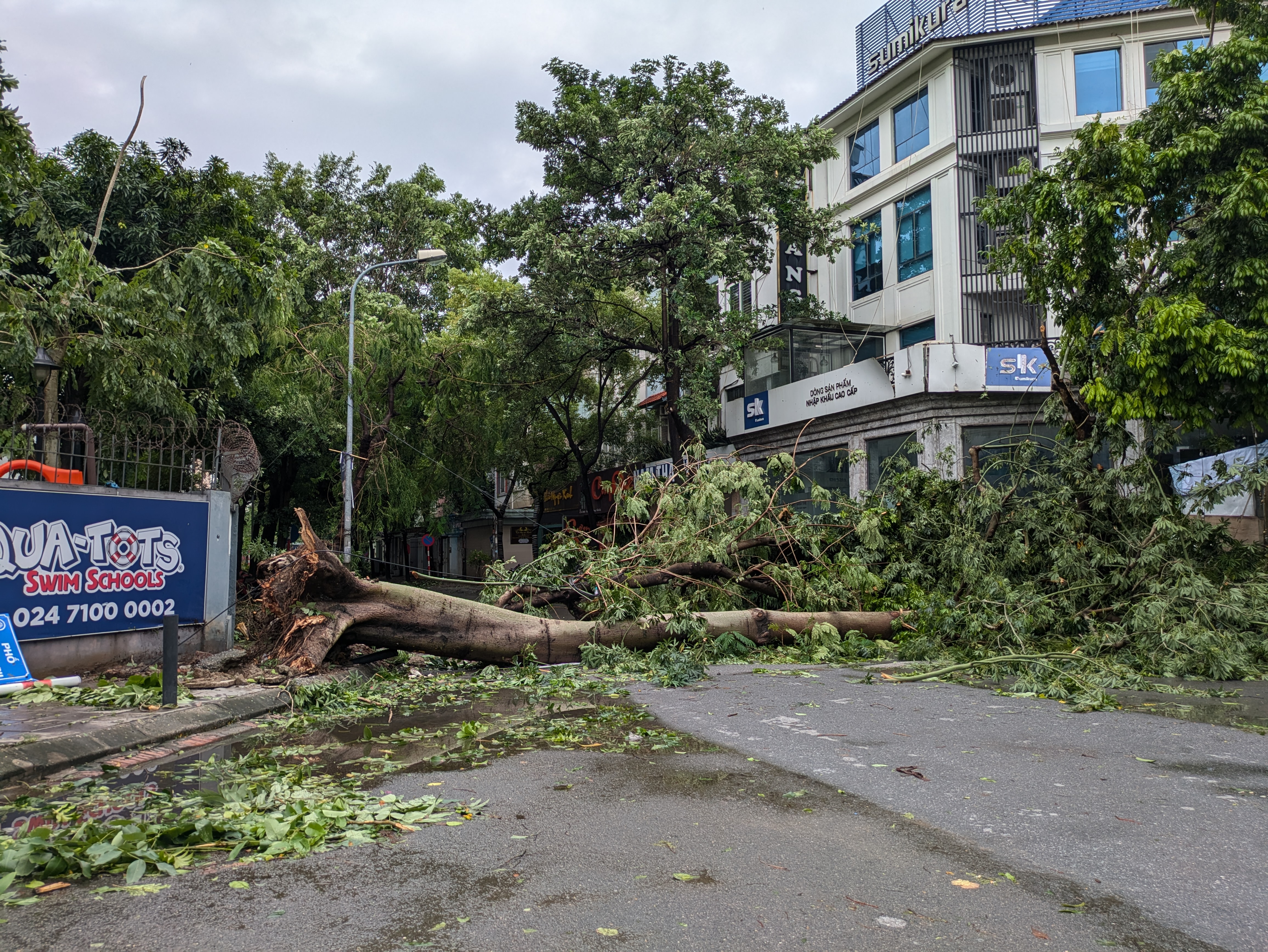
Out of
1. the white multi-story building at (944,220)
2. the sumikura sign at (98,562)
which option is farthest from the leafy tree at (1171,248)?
the sumikura sign at (98,562)

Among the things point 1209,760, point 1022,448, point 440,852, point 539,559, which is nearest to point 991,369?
point 1022,448

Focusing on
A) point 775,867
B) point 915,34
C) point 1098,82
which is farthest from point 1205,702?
point 915,34

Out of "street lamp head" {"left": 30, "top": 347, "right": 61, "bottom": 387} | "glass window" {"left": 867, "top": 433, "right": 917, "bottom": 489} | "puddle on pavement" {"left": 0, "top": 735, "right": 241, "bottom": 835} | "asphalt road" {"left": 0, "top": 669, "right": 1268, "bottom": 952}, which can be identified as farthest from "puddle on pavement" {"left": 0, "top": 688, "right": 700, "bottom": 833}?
"glass window" {"left": 867, "top": 433, "right": 917, "bottom": 489}

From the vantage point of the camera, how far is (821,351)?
24.7 meters

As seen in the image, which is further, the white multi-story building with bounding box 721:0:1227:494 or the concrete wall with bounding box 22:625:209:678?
the white multi-story building with bounding box 721:0:1227:494

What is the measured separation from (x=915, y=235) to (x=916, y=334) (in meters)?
2.63

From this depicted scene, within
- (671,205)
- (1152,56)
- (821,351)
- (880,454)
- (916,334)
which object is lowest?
(880,454)

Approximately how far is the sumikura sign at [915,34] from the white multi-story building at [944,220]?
0.04 meters

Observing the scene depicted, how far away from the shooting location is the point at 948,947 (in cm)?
298

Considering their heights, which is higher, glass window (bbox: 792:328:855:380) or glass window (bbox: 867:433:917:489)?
glass window (bbox: 792:328:855:380)

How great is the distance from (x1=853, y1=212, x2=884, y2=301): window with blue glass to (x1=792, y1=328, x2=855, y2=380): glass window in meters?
1.85

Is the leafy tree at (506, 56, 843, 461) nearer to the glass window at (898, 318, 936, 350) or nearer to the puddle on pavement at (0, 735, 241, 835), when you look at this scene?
the glass window at (898, 318, 936, 350)

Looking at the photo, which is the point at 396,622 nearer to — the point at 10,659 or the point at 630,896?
the point at 10,659

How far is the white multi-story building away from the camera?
20.8 metres
